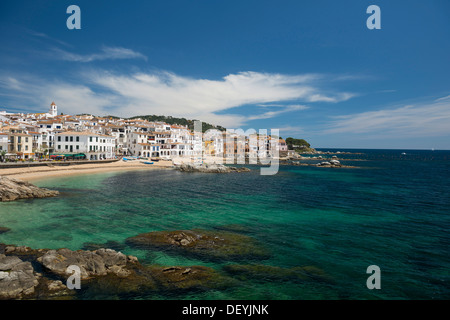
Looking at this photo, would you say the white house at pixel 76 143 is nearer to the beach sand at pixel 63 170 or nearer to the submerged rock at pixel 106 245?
the beach sand at pixel 63 170

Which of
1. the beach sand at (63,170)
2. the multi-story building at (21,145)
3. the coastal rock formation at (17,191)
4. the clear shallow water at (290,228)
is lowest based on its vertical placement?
the clear shallow water at (290,228)

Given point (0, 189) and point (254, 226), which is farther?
point (0, 189)

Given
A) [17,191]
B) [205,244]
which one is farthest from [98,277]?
[17,191]

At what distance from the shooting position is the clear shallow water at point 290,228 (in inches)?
474

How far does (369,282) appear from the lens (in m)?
Result: 12.4

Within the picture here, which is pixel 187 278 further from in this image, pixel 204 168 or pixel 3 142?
pixel 3 142

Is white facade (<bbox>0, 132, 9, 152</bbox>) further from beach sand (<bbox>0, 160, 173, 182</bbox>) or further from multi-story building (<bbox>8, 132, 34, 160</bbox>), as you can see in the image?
beach sand (<bbox>0, 160, 173, 182</bbox>)

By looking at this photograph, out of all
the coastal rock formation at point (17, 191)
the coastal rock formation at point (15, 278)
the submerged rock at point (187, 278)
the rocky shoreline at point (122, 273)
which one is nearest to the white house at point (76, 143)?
the coastal rock formation at point (17, 191)

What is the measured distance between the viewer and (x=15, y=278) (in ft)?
35.8

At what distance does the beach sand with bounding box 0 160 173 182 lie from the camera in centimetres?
4433

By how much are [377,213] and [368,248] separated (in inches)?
481

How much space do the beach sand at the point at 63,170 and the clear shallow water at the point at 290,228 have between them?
15.5m
